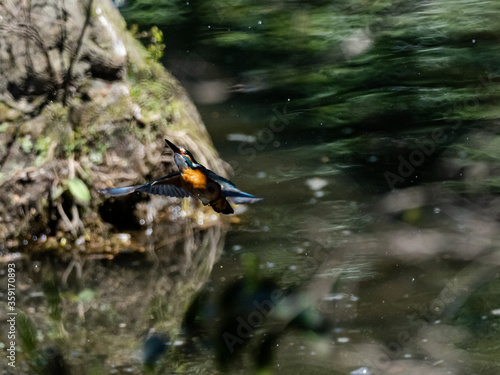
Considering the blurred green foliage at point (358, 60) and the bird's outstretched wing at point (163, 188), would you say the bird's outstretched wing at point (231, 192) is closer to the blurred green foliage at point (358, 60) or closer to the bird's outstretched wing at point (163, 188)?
the bird's outstretched wing at point (163, 188)

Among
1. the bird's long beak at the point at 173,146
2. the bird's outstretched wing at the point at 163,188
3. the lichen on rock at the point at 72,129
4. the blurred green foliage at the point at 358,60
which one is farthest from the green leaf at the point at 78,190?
the bird's long beak at the point at 173,146

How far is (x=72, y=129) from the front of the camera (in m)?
4.56

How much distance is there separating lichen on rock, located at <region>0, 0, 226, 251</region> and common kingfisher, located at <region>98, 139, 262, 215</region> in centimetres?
216

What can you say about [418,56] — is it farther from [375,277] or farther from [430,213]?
[375,277]

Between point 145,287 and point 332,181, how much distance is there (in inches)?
63.3

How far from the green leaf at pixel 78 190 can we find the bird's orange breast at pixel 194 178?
2371 mm

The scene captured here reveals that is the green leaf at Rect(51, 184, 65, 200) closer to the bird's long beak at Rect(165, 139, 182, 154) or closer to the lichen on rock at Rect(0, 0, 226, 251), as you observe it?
the lichen on rock at Rect(0, 0, 226, 251)

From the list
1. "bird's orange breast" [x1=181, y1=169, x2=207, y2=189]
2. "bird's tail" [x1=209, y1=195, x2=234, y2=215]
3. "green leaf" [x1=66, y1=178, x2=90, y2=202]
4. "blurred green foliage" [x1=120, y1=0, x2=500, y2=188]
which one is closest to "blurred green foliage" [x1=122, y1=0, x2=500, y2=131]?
"blurred green foliage" [x1=120, y1=0, x2=500, y2=188]

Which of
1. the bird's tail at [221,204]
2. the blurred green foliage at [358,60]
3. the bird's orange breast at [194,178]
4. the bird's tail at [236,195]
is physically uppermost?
the bird's orange breast at [194,178]

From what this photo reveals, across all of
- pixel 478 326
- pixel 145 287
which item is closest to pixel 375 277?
pixel 478 326

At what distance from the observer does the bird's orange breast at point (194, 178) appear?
6.91ft

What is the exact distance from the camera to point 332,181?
483 centimetres

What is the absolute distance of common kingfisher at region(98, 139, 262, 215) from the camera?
2.08 metres

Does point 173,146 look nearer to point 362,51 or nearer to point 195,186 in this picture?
point 195,186
